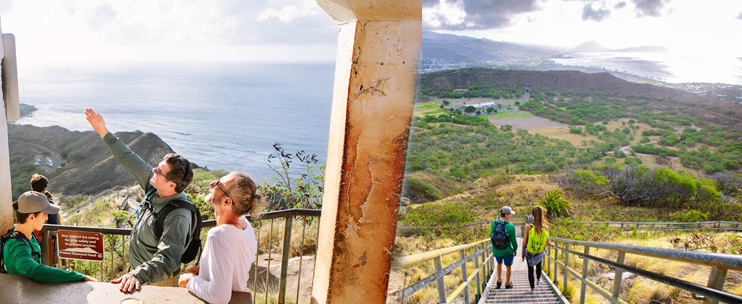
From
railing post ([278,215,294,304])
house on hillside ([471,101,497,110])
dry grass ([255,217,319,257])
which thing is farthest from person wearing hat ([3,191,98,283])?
house on hillside ([471,101,497,110])

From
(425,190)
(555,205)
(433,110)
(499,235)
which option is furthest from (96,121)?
(433,110)

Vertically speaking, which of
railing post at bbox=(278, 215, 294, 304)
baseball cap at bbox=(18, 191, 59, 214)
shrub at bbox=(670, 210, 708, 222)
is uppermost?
baseball cap at bbox=(18, 191, 59, 214)

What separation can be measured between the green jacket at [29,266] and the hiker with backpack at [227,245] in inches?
13.9

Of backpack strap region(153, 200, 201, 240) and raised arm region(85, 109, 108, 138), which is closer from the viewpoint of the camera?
backpack strap region(153, 200, 201, 240)

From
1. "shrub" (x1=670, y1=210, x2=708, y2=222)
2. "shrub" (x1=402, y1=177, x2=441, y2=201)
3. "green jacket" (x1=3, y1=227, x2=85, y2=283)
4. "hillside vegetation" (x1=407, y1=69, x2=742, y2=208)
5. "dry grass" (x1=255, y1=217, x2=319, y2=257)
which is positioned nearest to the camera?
"green jacket" (x1=3, y1=227, x2=85, y2=283)

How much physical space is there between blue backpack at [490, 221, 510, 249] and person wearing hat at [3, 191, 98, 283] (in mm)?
2758

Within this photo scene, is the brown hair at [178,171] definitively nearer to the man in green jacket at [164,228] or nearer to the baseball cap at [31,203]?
the man in green jacket at [164,228]

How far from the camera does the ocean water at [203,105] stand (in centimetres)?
1845

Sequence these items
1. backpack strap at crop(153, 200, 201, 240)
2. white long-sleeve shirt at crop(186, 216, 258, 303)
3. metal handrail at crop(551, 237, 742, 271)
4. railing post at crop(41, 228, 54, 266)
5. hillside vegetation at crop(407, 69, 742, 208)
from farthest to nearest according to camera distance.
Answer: hillside vegetation at crop(407, 69, 742, 208) < railing post at crop(41, 228, 54, 266) < backpack strap at crop(153, 200, 201, 240) < white long-sleeve shirt at crop(186, 216, 258, 303) < metal handrail at crop(551, 237, 742, 271)

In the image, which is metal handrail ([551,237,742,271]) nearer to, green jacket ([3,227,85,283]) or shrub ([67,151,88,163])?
green jacket ([3,227,85,283])

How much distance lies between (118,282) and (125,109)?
34.5m

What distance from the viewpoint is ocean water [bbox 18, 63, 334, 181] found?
18.5 metres

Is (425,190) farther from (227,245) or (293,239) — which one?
(227,245)

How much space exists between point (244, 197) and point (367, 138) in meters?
0.42
